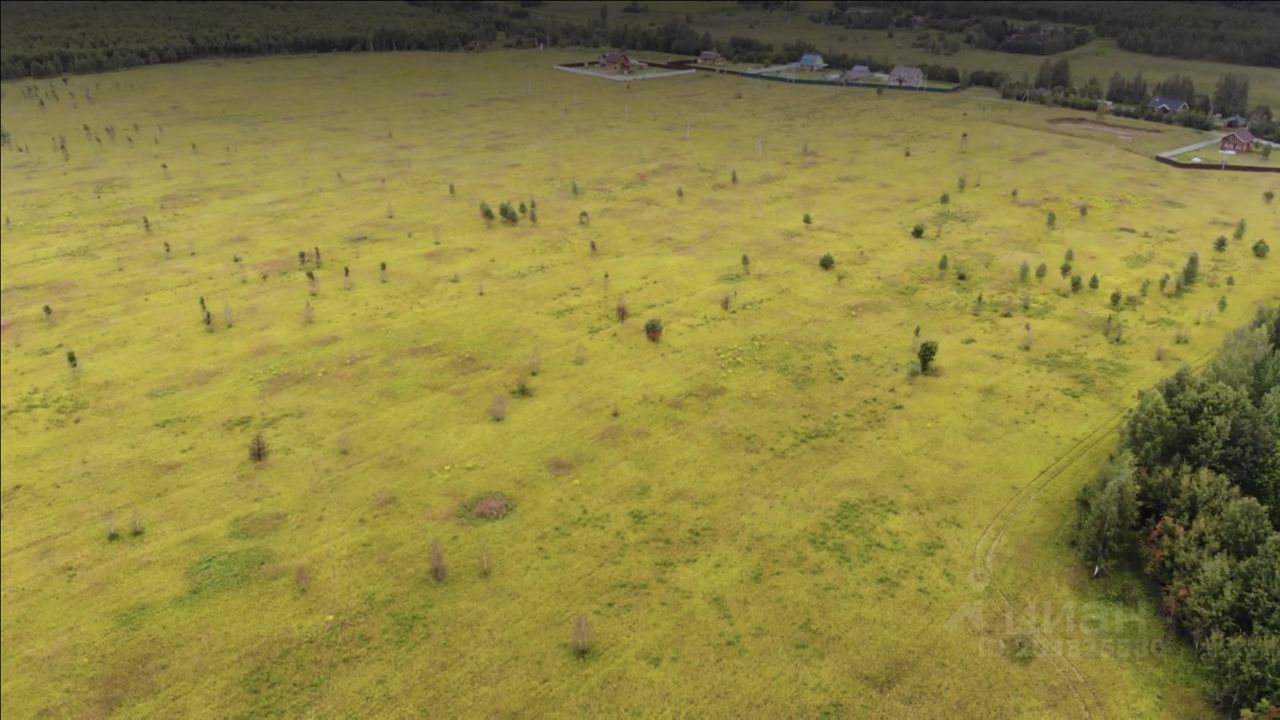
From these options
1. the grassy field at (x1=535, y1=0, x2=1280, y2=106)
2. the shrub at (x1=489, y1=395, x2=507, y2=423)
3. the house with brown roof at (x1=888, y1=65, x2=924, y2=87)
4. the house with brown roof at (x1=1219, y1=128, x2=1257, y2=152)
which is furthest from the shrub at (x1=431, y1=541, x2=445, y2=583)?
the grassy field at (x1=535, y1=0, x2=1280, y2=106)

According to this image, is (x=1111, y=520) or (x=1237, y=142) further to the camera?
(x=1237, y=142)

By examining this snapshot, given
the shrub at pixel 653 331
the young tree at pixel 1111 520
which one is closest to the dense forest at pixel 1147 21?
the shrub at pixel 653 331

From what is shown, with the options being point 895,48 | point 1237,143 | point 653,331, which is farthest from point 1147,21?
point 653,331

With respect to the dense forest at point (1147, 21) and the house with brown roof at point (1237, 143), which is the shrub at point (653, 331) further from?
the dense forest at point (1147, 21)

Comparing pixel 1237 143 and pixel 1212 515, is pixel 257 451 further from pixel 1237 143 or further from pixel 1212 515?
pixel 1237 143

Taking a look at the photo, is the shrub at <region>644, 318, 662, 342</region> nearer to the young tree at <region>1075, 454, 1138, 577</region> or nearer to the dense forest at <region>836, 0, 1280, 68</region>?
the young tree at <region>1075, 454, 1138, 577</region>

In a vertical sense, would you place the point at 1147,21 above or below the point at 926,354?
above
